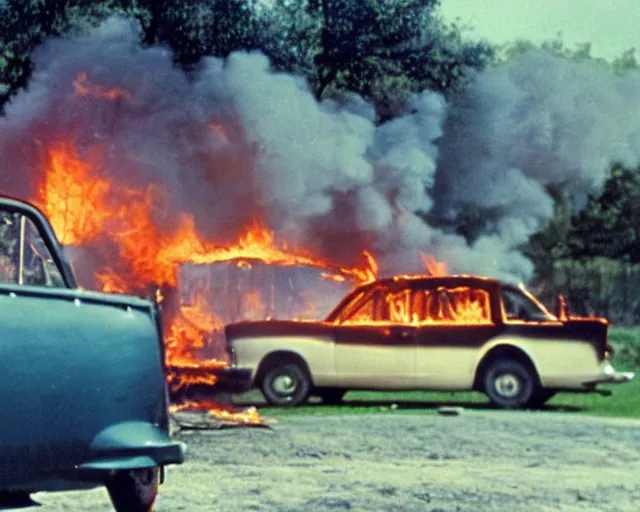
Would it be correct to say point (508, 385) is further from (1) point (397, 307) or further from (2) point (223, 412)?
(2) point (223, 412)

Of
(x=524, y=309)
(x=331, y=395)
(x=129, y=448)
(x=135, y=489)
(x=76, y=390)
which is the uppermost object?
(x=524, y=309)

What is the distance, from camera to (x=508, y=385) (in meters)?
20.2

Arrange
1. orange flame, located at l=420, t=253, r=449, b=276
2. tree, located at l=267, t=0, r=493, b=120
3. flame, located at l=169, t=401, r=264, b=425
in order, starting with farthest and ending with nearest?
tree, located at l=267, t=0, r=493, b=120, orange flame, located at l=420, t=253, r=449, b=276, flame, located at l=169, t=401, r=264, b=425

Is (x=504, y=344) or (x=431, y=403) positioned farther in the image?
(x=431, y=403)

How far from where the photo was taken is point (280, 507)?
9898 mm

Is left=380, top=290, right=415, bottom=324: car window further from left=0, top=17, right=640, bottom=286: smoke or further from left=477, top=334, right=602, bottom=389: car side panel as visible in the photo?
left=0, top=17, right=640, bottom=286: smoke

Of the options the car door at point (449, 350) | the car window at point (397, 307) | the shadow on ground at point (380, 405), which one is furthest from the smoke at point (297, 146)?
the car door at point (449, 350)

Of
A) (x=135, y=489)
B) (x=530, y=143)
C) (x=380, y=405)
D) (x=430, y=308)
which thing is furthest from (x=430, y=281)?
(x=135, y=489)

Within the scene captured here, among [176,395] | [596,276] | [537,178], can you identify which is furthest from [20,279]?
[596,276]

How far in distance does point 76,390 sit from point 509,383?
45.3ft

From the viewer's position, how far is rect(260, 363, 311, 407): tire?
20453 mm

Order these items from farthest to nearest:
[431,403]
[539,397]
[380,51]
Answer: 1. [380,51]
2. [431,403]
3. [539,397]

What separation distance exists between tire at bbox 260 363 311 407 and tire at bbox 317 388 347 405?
27.5 inches

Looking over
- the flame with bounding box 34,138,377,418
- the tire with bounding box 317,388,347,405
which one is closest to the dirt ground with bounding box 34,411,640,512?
the tire with bounding box 317,388,347,405
